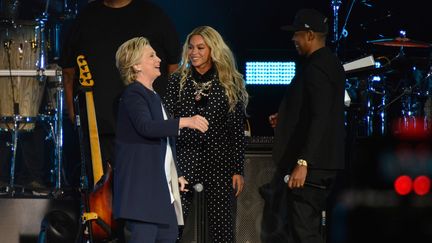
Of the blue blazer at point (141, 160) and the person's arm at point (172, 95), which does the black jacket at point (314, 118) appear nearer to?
the person's arm at point (172, 95)

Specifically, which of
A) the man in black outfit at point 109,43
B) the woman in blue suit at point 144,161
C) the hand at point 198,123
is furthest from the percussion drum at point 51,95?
the hand at point 198,123

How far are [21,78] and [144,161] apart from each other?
417 centimetres

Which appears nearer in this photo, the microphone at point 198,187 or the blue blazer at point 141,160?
the blue blazer at point 141,160

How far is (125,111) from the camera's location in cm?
496

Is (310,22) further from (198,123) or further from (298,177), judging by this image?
(198,123)

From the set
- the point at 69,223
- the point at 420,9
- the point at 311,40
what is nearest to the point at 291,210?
the point at 311,40

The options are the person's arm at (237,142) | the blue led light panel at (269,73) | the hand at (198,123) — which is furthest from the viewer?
the blue led light panel at (269,73)

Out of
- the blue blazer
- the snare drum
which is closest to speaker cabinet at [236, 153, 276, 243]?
the blue blazer

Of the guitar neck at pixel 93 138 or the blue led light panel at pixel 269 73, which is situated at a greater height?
the blue led light panel at pixel 269 73

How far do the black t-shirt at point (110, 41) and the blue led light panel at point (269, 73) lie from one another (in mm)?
5178

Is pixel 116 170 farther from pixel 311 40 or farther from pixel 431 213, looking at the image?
pixel 431 213

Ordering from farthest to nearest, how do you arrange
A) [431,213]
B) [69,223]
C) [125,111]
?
1. [69,223]
2. [125,111]
3. [431,213]

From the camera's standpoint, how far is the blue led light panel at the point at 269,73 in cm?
1174

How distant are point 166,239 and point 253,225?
2.22m
